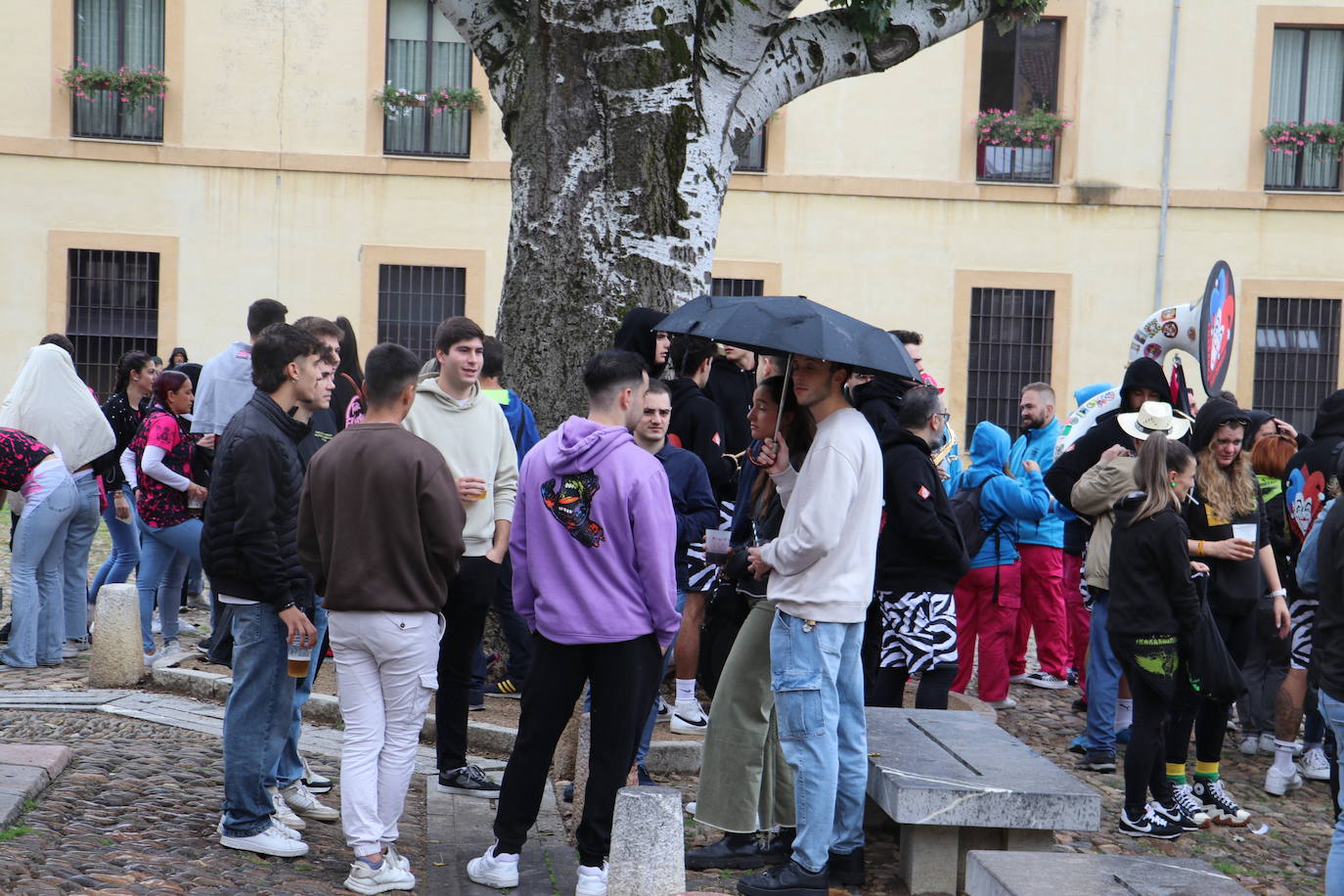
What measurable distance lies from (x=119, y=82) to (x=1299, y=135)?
693 inches

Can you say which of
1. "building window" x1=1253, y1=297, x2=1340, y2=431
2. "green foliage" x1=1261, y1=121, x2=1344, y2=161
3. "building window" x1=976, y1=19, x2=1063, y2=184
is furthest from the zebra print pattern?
"green foliage" x1=1261, y1=121, x2=1344, y2=161

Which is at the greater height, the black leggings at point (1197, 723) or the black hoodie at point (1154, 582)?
the black hoodie at point (1154, 582)

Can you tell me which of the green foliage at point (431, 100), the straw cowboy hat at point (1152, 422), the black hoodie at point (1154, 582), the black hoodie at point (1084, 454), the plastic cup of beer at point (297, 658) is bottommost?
the plastic cup of beer at point (297, 658)

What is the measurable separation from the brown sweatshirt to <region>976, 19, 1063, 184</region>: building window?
1807cm

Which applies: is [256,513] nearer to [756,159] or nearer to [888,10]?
[888,10]

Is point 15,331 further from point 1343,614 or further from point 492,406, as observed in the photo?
point 1343,614

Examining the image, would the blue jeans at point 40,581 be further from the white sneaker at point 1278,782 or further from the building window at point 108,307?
the building window at point 108,307

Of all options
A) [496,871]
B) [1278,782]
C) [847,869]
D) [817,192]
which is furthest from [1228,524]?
[817,192]

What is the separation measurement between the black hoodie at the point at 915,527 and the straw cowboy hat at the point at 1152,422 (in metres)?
1.93

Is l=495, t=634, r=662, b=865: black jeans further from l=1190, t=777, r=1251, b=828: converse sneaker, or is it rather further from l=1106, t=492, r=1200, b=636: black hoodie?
l=1190, t=777, r=1251, b=828: converse sneaker

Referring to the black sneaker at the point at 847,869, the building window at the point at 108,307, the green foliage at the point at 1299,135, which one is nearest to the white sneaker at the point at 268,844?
the black sneaker at the point at 847,869

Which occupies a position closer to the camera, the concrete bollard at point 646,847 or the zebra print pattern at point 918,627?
the concrete bollard at point 646,847

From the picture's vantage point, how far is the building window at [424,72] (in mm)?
21141

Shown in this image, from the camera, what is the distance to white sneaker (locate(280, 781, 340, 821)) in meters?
5.79
